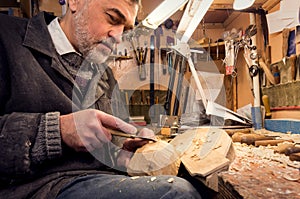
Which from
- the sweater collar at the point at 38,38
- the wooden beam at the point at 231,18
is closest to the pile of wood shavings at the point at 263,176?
the sweater collar at the point at 38,38

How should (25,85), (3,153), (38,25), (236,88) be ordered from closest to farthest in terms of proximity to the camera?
(3,153)
(25,85)
(38,25)
(236,88)

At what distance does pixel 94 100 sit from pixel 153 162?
1.09 ft

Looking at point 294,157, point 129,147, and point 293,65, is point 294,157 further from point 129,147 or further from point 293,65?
point 293,65

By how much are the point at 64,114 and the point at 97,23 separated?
0.41m

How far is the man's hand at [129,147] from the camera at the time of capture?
2.74 ft

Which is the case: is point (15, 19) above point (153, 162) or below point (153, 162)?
above

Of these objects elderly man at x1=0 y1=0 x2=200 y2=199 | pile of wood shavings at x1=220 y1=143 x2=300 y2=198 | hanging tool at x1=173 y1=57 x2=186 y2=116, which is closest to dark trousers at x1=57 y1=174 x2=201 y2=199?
elderly man at x1=0 y1=0 x2=200 y2=199

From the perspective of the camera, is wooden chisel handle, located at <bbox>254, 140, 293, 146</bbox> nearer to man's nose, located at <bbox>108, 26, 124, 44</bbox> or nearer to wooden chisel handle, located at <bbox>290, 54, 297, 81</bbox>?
wooden chisel handle, located at <bbox>290, 54, 297, 81</bbox>

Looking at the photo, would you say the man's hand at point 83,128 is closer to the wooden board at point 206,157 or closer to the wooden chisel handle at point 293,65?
the wooden board at point 206,157

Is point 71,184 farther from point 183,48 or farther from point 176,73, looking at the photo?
point 176,73

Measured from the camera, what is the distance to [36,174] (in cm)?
63

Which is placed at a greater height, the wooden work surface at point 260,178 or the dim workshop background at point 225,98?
the dim workshop background at point 225,98

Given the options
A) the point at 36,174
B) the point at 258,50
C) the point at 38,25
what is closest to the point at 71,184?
the point at 36,174

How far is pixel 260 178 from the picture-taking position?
60 cm
